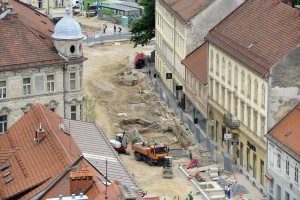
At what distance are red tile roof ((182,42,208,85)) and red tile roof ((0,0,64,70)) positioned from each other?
54.1ft

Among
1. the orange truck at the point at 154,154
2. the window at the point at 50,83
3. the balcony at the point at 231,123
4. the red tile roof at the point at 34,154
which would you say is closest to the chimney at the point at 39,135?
the red tile roof at the point at 34,154

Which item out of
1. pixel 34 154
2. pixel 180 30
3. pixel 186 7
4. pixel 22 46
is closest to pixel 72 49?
pixel 22 46

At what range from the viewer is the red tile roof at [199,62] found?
110394 millimetres

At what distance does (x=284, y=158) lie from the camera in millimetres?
84625

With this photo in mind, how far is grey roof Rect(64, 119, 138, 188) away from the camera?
70.8 m

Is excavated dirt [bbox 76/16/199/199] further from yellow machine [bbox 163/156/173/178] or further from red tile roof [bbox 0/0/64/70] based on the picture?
red tile roof [bbox 0/0/64/70]

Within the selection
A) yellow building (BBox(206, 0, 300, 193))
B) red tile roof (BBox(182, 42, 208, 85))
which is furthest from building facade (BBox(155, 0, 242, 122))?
yellow building (BBox(206, 0, 300, 193))

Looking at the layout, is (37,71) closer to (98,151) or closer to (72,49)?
(72,49)

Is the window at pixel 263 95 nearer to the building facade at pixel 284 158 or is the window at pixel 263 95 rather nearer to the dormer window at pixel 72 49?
the building facade at pixel 284 158

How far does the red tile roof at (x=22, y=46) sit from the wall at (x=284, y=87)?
21.8m

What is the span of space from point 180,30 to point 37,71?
84.1 feet

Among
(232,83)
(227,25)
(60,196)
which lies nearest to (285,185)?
(232,83)

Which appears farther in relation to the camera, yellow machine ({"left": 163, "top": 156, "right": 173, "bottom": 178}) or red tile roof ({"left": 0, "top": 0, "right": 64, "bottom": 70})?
red tile roof ({"left": 0, "top": 0, "right": 64, "bottom": 70})

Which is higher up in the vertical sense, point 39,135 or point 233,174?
point 39,135
